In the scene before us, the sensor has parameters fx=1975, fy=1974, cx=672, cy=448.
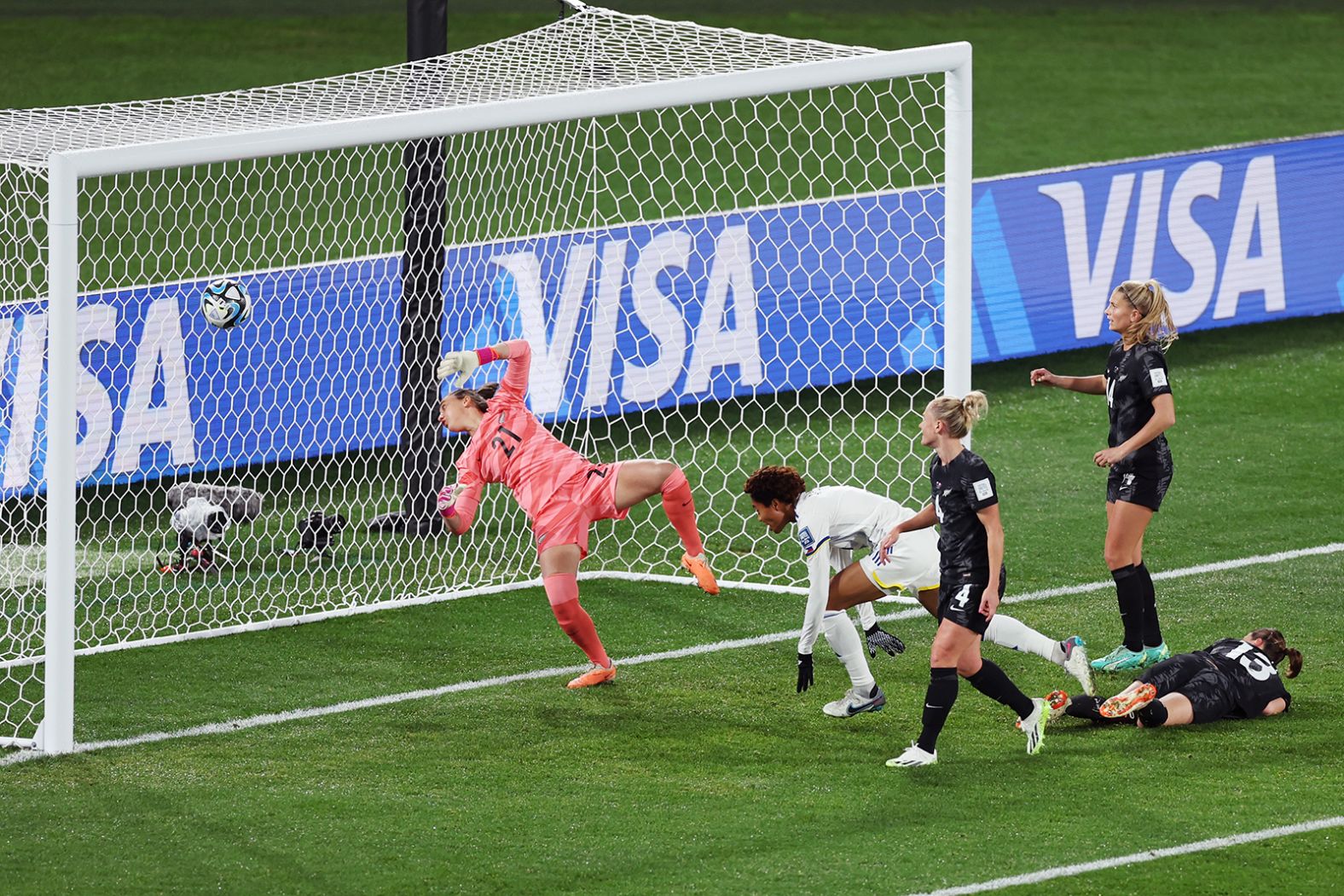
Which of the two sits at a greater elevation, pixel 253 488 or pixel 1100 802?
pixel 253 488

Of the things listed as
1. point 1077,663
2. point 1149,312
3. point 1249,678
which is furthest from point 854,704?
point 1149,312

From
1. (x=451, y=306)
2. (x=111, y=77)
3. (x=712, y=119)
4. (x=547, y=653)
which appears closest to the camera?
(x=547, y=653)

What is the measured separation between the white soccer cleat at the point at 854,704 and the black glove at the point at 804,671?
28cm

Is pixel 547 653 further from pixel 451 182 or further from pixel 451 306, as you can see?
pixel 451 182

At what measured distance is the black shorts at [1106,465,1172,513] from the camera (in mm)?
8273

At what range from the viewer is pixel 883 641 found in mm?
8547

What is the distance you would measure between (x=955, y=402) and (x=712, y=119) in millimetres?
10953

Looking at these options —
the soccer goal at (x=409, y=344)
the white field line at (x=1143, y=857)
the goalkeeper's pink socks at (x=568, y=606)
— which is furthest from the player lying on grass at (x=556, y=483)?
the white field line at (x=1143, y=857)

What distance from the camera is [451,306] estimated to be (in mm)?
11828

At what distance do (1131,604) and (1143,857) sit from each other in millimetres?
2120

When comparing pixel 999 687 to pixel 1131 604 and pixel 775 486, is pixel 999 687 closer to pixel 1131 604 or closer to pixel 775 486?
pixel 775 486

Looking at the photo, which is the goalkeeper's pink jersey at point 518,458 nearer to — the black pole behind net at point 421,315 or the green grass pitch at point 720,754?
the green grass pitch at point 720,754

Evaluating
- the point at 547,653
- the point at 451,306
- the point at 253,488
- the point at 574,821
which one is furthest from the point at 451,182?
the point at 574,821

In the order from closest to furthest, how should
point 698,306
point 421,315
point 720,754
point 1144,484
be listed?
point 720,754
point 1144,484
point 421,315
point 698,306
